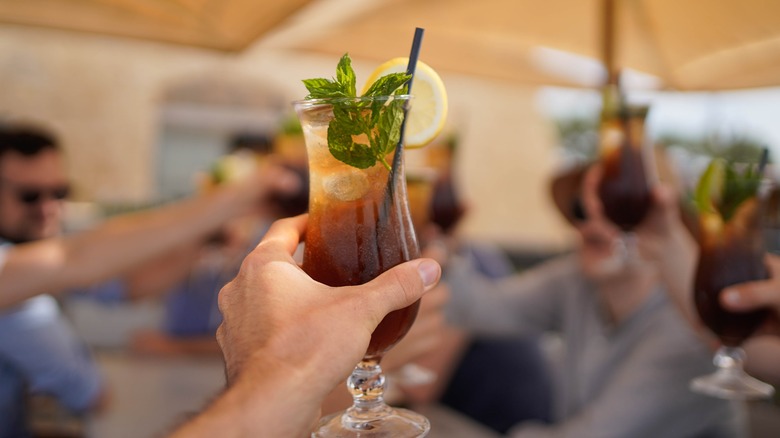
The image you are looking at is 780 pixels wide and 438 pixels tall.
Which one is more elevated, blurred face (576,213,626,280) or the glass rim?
the glass rim

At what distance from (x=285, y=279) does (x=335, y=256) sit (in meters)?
0.17

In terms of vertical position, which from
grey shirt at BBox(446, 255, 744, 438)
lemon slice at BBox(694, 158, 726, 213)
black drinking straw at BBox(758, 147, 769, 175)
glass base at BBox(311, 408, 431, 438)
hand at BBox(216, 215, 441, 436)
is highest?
black drinking straw at BBox(758, 147, 769, 175)

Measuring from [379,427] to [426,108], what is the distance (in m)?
0.53

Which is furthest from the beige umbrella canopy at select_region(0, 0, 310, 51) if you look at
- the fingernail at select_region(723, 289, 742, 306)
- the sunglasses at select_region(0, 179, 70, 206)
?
the fingernail at select_region(723, 289, 742, 306)

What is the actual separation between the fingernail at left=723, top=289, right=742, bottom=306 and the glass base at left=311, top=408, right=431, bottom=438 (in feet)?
2.65

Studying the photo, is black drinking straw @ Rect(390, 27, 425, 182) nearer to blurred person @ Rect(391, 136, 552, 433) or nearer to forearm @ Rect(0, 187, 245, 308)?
forearm @ Rect(0, 187, 245, 308)

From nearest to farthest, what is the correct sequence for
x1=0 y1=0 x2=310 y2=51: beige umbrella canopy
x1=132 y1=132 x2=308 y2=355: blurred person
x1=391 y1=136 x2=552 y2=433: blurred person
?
x1=0 y1=0 x2=310 y2=51: beige umbrella canopy, x1=391 y1=136 x2=552 y2=433: blurred person, x1=132 y1=132 x2=308 y2=355: blurred person

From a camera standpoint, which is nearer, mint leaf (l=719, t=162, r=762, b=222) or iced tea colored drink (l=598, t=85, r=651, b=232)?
mint leaf (l=719, t=162, r=762, b=222)

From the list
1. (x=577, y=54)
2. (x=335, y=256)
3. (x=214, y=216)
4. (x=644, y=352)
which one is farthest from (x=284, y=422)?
(x=577, y=54)

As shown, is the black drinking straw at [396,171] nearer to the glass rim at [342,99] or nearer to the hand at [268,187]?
the glass rim at [342,99]

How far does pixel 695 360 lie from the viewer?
2.26 meters

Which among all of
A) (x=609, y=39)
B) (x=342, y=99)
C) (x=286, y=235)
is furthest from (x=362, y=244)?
(x=609, y=39)

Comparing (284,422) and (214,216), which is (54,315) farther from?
(284,422)

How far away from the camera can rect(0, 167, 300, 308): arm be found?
2.36 metres
